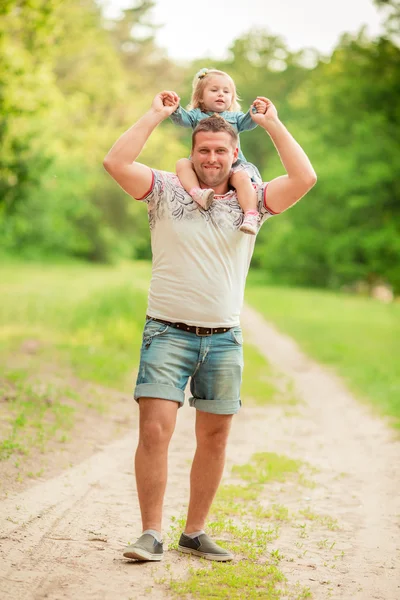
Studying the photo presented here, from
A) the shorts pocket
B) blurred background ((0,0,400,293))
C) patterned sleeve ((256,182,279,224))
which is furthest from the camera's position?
blurred background ((0,0,400,293))

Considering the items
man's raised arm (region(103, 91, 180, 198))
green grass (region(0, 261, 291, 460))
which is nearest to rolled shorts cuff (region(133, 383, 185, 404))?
man's raised arm (region(103, 91, 180, 198))

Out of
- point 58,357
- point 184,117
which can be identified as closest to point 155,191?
point 184,117

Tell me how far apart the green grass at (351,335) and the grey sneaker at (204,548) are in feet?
16.7

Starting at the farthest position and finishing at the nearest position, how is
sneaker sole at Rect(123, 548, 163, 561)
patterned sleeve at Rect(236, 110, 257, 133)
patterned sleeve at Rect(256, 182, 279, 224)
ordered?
1. patterned sleeve at Rect(236, 110, 257, 133)
2. patterned sleeve at Rect(256, 182, 279, 224)
3. sneaker sole at Rect(123, 548, 163, 561)

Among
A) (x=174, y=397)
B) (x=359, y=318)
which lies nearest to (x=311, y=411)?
(x=174, y=397)

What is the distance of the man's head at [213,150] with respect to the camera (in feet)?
14.0

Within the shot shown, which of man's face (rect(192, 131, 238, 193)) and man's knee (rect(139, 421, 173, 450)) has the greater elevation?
man's face (rect(192, 131, 238, 193))

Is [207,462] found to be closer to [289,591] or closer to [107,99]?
[289,591]

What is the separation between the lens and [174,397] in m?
4.16

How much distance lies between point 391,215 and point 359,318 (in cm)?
1499

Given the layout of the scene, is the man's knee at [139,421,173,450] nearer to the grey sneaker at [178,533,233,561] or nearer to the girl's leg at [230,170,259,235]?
the grey sneaker at [178,533,233,561]

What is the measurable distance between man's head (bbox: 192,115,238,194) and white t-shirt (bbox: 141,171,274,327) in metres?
0.13

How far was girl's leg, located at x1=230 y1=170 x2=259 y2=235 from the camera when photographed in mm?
4141

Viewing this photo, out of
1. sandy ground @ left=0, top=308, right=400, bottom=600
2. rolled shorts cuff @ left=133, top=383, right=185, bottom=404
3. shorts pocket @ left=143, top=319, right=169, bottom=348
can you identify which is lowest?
sandy ground @ left=0, top=308, right=400, bottom=600
